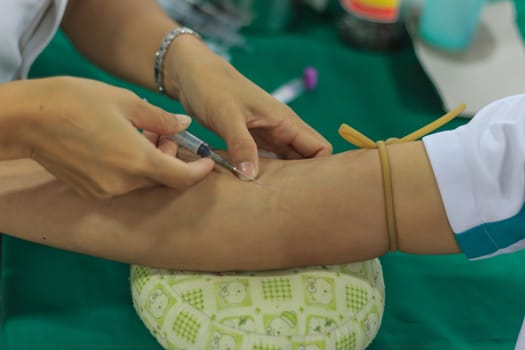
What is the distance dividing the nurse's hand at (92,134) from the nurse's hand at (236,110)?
157mm

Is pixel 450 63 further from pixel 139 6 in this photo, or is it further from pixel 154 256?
pixel 154 256

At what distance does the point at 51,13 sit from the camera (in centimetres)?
109

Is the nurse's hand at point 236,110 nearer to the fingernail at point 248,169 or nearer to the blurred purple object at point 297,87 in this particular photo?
the fingernail at point 248,169

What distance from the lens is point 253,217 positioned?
88 centimetres

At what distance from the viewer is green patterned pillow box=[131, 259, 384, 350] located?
2.72 ft

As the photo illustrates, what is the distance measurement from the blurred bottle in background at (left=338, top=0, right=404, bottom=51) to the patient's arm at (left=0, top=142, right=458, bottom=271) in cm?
83

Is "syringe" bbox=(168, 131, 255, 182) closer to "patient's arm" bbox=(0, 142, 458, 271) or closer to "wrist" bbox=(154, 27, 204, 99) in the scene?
"patient's arm" bbox=(0, 142, 458, 271)

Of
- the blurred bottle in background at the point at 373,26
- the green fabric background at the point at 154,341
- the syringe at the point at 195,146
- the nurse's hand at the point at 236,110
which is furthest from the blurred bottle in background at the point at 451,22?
the syringe at the point at 195,146

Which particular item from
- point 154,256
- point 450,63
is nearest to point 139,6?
point 154,256

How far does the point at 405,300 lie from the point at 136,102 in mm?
525

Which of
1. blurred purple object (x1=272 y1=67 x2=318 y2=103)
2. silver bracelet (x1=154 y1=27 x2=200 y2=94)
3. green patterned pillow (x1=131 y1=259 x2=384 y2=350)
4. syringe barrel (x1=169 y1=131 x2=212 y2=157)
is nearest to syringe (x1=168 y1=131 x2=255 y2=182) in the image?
syringe barrel (x1=169 y1=131 x2=212 y2=157)

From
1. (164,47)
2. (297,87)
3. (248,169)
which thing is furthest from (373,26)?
(248,169)

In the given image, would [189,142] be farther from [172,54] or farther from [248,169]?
[172,54]

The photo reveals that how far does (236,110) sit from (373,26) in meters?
0.84
